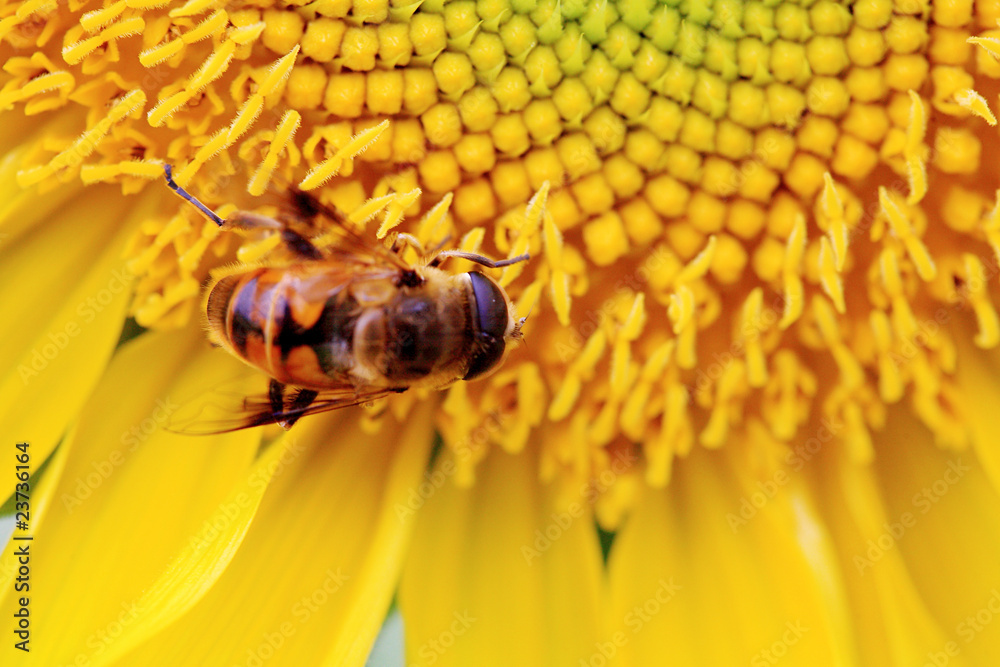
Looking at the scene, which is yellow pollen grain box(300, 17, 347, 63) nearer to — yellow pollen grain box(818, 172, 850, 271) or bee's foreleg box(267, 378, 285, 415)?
bee's foreleg box(267, 378, 285, 415)

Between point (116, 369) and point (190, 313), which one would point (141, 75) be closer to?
point (190, 313)

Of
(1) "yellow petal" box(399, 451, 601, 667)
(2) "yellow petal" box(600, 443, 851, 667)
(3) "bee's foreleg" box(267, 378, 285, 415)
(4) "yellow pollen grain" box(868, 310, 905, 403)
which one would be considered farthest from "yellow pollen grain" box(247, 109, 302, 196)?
(4) "yellow pollen grain" box(868, 310, 905, 403)

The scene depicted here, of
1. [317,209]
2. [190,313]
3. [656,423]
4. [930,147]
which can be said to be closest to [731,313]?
[656,423]

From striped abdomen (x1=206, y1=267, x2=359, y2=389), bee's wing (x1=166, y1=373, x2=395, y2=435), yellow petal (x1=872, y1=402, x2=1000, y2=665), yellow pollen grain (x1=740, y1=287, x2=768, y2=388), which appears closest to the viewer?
striped abdomen (x1=206, y1=267, x2=359, y2=389)

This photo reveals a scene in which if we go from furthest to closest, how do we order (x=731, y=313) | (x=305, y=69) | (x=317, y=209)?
(x=731, y=313), (x=305, y=69), (x=317, y=209)

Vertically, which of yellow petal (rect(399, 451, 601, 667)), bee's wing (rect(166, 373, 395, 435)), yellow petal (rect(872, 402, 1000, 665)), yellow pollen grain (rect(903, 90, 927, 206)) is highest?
yellow pollen grain (rect(903, 90, 927, 206))

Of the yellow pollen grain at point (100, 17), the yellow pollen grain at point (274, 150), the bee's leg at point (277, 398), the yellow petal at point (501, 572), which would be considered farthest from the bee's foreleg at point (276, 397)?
the yellow pollen grain at point (100, 17)

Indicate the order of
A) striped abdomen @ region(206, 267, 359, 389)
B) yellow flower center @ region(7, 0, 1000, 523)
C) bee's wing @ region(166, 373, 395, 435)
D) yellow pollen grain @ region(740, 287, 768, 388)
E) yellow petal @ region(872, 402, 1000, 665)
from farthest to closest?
yellow petal @ region(872, 402, 1000, 665) → yellow pollen grain @ region(740, 287, 768, 388) → yellow flower center @ region(7, 0, 1000, 523) → bee's wing @ region(166, 373, 395, 435) → striped abdomen @ region(206, 267, 359, 389)

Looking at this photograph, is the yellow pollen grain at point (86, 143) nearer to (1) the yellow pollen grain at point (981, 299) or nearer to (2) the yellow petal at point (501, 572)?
(2) the yellow petal at point (501, 572)
